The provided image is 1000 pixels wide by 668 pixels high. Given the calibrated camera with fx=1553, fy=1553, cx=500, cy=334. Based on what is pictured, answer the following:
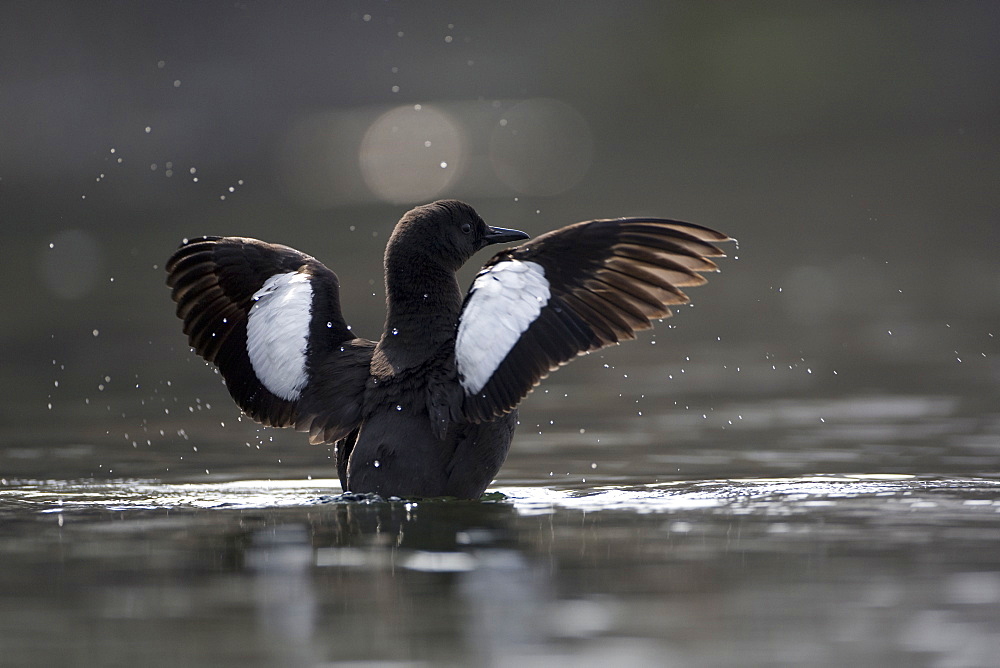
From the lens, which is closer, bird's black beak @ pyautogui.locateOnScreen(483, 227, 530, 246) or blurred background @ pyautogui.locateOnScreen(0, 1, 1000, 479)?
bird's black beak @ pyautogui.locateOnScreen(483, 227, 530, 246)

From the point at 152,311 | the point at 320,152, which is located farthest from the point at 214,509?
the point at 320,152

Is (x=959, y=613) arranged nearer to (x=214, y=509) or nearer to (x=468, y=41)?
(x=214, y=509)

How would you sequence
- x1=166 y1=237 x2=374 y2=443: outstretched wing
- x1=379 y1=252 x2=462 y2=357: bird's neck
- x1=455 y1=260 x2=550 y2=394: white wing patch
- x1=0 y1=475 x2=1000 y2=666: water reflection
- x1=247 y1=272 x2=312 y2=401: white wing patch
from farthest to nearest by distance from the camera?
x1=247 y1=272 x2=312 y2=401: white wing patch, x1=166 y1=237 x2=374 y2=443: outstretched wing, x1=379 y1=252 x2=462 y2=357: bird's neck, x1=455 y1=260 x2=550 y2=394: white wing patch, x1=0 y1=475 x2=1000 y2=666: water reflection

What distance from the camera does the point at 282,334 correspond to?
716 cm

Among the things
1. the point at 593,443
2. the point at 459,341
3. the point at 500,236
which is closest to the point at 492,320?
the point at 459,341

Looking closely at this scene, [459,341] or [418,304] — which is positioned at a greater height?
[418,304]

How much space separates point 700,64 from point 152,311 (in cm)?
2507

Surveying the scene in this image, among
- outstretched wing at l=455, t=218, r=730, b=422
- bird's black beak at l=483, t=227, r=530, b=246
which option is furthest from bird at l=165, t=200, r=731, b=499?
bird's black beak at l=483, t=227, r=530, b=246

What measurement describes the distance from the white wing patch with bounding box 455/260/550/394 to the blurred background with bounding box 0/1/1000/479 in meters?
1.24

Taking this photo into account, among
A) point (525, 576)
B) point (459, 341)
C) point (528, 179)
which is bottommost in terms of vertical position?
point (525, 576)

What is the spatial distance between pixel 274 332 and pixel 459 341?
117 centimetres

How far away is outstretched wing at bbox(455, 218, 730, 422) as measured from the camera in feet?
21.0

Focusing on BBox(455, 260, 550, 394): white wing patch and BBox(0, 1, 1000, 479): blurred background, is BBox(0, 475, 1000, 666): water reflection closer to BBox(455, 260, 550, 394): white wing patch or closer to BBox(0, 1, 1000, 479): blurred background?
BBox(455, 260, 550, 394): white wing patch

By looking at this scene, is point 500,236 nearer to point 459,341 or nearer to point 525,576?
Answer: point 459,341
